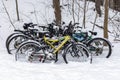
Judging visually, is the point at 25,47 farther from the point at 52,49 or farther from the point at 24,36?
the point at 52,49

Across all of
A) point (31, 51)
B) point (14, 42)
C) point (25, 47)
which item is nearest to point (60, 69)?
point (31, 51)

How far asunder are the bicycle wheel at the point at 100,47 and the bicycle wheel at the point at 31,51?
145 cm

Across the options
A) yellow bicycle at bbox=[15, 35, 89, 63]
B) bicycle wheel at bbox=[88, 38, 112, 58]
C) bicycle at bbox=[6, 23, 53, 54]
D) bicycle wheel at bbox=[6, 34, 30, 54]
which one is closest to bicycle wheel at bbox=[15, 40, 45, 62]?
yellow bicycle at bbox=[15, 35, 89, 63]

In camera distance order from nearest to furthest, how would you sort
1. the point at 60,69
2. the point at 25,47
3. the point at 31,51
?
the point at 60,69
the point at 31,51
the point at 25,47

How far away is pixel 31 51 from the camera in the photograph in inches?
328

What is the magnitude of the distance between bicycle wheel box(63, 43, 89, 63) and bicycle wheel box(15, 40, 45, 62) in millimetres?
685

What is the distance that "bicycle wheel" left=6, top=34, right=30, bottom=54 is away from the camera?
909cm

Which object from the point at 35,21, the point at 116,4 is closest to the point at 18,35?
the point at 35,21

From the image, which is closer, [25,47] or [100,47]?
[25,47]

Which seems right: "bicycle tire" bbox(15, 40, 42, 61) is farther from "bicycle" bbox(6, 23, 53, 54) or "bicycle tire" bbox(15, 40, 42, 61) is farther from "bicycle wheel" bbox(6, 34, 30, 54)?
"bicycle wheel" bbox(6, 34, 30, 54)

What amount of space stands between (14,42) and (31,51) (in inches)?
42.7

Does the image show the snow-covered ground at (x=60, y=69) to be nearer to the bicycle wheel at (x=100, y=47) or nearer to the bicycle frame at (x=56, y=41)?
the bicycle wheel at (x=100, y=47)

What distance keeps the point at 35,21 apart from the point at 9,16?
44.3 inches

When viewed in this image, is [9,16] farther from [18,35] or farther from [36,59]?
[36,59]
